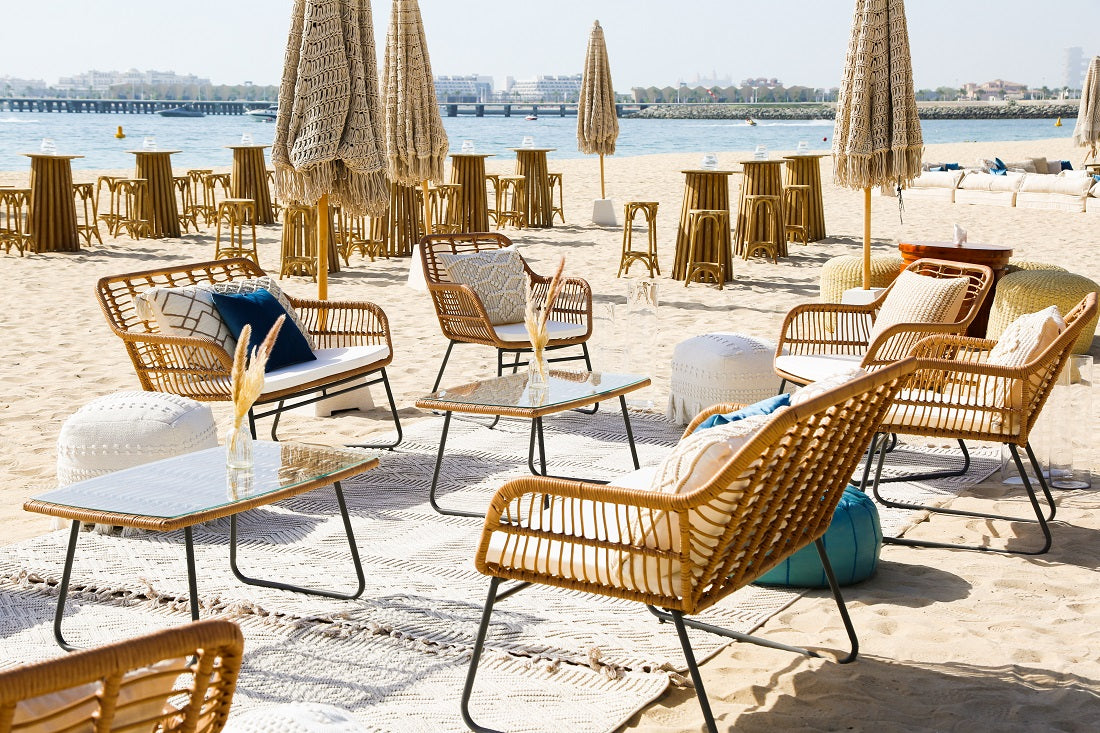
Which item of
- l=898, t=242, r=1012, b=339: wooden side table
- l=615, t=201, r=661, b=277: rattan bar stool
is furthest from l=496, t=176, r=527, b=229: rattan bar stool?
l=898, t=242, r=1012, b=339: wooden side table

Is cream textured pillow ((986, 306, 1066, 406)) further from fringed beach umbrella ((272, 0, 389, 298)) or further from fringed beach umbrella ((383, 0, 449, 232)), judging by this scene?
fringed beach umbrella ((383, 0, 449, 232))

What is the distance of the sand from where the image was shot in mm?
2750

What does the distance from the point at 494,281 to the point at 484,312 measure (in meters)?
0.50

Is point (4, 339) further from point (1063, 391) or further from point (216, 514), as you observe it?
point (1063, 391)

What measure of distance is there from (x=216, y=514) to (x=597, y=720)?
1.05 metres

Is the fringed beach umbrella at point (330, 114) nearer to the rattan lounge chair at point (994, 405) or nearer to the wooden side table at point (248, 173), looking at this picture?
the rattan lounge chair at point (994, 405)

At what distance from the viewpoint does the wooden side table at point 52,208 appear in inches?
471

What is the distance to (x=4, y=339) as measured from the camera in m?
7.31

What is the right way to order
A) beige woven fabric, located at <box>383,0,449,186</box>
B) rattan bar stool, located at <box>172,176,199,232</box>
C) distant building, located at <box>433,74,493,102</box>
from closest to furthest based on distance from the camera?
beige woven fabric, located at <box>383,0,449,186</box>
rattan bar stool, located at <box>172,176,199,232</box>
distant building, located at <box>433,74,493,102</box>

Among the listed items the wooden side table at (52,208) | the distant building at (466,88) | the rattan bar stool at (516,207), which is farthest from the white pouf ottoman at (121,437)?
the distant building at (466,88)

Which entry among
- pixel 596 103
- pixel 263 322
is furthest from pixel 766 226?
pixel 263 322

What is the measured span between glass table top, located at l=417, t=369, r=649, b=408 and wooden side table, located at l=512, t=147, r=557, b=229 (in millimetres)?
10188

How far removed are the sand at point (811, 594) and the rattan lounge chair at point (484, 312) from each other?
11.7 inches

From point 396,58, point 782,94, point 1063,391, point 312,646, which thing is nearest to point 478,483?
point 312,646
